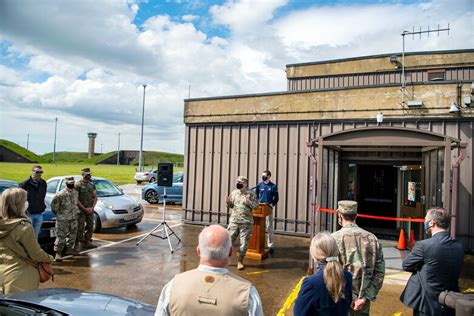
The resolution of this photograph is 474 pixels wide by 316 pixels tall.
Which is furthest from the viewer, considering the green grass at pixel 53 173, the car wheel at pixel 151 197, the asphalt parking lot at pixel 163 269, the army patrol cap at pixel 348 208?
the green grass at pixel 53 173

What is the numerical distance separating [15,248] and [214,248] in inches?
99.4

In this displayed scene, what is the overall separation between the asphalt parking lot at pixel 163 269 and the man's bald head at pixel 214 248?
327 centimetres

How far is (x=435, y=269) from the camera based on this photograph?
3346 mm

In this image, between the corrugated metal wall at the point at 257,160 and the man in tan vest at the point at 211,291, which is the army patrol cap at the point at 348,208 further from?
the corrugated metal wall at the point at 257,160

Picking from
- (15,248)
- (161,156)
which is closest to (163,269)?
(15,248)

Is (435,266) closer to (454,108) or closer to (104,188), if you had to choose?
Result: (454,108)

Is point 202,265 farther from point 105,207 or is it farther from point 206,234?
point 105,207

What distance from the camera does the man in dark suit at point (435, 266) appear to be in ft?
10.9

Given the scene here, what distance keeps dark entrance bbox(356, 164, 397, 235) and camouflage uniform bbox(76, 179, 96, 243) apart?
7.96 metres

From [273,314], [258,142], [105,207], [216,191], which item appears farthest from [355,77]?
[273,314]

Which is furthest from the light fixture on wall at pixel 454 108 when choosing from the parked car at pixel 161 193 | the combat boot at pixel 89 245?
the parked car at pixel 161 193

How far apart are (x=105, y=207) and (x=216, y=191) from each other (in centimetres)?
341

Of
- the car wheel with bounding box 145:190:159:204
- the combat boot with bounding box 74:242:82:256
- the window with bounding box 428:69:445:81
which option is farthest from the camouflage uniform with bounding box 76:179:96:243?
the window with bounding box 428:69:445:81

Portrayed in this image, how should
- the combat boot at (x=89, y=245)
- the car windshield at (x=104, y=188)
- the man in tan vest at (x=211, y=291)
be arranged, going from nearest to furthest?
the man in tan vest at (x=211, y=291), the combat boot at (x=89, y=245), the car windshield at (x=104, y=188)
